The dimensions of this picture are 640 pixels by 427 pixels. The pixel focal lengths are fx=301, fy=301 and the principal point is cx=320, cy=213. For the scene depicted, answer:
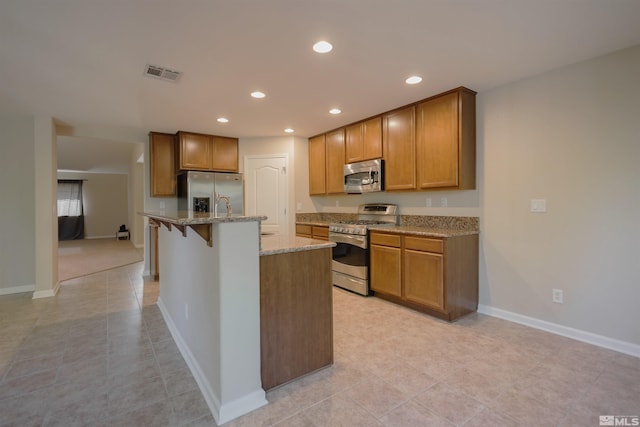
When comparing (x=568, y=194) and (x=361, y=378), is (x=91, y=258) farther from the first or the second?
(x=568, y=194)

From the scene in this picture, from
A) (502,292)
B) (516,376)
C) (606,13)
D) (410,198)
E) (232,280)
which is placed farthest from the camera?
(410,198)

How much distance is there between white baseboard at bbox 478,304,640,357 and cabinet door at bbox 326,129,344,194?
250 cm

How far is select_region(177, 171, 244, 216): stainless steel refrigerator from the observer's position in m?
4.60

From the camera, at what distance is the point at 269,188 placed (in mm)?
5129

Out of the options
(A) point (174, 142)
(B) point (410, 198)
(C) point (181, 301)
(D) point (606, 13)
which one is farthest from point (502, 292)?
(A) point (174, 142)

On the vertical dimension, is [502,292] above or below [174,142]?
below

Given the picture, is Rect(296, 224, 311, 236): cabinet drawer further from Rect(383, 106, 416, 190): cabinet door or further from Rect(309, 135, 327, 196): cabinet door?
Rect(383, 106, 416, 190): cabinet door

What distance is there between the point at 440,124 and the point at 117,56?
2.99m

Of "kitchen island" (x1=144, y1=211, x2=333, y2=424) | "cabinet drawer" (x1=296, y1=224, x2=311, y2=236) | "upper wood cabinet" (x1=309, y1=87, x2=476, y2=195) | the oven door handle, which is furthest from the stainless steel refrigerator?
"kitchen island" (x1=144, y1=211, x2=333, y2=424)

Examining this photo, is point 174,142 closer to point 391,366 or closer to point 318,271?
point 318,271

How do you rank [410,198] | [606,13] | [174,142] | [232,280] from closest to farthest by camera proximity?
[232,280], [606,13], [410,198], [174,142]

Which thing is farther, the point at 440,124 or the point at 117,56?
the point at 440,124

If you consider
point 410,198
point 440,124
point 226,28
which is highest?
point 226,28

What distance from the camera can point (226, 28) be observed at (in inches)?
78.2
